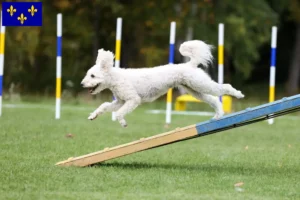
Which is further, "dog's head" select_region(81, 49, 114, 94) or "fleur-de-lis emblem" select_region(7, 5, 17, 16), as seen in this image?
"fleur-de-lis emblem" select_region(7, 5, 17, 16)

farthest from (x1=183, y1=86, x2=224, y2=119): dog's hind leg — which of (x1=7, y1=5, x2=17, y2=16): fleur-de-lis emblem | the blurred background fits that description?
the blurred background

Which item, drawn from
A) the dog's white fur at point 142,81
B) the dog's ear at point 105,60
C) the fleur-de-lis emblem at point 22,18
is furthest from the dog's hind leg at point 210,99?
the fleur-de-lis emblem at point 22,18

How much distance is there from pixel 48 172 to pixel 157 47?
1787 cm

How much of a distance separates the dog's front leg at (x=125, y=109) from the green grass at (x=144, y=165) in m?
0.45

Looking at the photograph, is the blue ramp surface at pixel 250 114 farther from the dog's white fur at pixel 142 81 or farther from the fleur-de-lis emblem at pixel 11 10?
the fleur-de-lis emblem at pixel 11 10

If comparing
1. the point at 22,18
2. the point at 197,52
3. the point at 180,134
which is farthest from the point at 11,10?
the point at 180,134

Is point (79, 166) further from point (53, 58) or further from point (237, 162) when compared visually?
point (53, 58)

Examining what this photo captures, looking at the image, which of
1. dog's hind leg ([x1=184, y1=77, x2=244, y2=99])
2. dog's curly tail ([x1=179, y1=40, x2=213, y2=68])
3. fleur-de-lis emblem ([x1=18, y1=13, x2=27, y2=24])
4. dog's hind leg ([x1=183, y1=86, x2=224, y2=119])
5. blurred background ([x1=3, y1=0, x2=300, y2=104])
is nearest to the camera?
dog's hind leg ([x1=184, y1=77, x2=244, y2=99])

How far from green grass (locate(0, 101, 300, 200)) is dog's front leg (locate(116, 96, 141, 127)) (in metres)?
0.45

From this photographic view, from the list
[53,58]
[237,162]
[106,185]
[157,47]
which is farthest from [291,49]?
[106,185]

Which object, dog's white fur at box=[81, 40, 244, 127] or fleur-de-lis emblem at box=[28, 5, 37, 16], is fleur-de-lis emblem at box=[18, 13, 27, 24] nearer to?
fleur-de-lis emblem at box=[28, 5, 37, 16]

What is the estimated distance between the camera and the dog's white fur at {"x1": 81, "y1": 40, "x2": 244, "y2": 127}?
640 centimetres

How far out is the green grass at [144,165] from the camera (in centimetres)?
530

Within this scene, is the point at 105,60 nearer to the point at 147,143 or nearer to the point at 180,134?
the point at 147,143
